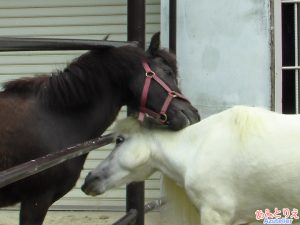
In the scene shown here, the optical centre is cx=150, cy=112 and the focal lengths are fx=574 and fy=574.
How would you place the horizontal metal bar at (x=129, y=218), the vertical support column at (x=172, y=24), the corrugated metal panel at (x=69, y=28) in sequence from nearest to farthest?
the horizontal metal bar at (x=129, y=218), the vertical support column at (x=172, y=24), the corrugated metal panel at (x=69, y=28)

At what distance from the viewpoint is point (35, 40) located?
7.64 ft

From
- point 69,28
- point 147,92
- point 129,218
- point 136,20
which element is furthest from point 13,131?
point 69,28

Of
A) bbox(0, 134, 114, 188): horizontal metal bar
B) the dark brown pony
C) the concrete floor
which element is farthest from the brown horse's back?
the concrete floor

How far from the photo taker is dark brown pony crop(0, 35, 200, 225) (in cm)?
251

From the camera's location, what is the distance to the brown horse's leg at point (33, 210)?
2500 millimetres

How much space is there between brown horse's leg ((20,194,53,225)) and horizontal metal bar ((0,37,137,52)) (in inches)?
26.0

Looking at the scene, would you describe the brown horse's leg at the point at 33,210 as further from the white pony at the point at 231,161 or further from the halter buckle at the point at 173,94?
the halter buckle at the point at 173,94

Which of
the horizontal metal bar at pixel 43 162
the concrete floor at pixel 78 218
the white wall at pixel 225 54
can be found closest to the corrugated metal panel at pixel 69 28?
the concrete floor at pixel 78 218

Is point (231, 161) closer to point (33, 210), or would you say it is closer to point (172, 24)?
point (33, 210)

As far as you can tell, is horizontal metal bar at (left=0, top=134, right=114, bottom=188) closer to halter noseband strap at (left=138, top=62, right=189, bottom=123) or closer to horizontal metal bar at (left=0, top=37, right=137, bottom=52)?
halter noseband strap at (left=138, top=62, right=189, bottom=123)

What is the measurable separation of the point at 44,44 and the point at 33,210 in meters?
0.73

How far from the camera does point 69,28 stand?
214 inches

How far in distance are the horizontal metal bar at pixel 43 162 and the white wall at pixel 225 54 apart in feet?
6.77

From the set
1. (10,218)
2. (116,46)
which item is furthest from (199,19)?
(10,218)
